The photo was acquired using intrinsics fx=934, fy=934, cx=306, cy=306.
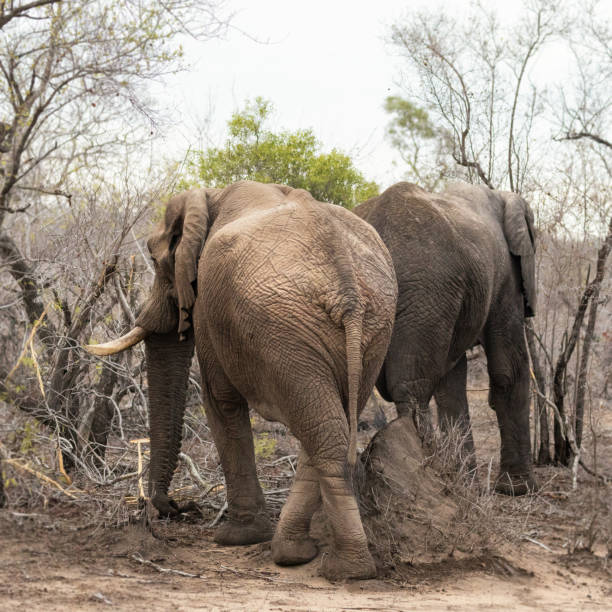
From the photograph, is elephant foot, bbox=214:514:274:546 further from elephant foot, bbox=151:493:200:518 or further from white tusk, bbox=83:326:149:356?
white tusk, bbox=83:326:149:356

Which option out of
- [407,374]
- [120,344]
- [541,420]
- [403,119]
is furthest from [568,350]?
[403,119]

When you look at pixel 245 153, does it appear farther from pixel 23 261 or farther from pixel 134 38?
pixel 23 261

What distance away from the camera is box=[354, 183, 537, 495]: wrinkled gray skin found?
6484mm

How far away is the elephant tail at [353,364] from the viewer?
4.57m

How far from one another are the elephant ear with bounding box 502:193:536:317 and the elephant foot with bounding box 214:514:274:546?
3.54 metres

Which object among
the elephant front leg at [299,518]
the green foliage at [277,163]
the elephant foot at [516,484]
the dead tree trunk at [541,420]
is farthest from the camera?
the green foliage at [277,163]

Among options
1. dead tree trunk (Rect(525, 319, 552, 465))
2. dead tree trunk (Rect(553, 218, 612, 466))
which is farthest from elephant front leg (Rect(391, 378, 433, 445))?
dead tree trunk (Rect(525, 319, 552, 465))

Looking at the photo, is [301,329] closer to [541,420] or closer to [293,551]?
[293,551]

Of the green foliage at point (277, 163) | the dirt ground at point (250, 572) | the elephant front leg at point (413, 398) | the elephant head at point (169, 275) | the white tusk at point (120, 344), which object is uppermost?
the green foliage at point (277, 163)

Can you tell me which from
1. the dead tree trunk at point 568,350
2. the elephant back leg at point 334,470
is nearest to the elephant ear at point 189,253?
the elephant back leg at point 334,470

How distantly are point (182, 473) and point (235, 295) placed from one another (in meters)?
2.71

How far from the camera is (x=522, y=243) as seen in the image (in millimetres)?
8125

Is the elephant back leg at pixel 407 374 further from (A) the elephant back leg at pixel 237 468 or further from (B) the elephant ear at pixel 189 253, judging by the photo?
(B) the elephant ear at pixel 189 253

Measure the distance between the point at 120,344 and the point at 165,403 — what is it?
1.65ft
